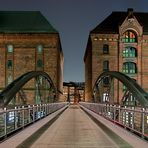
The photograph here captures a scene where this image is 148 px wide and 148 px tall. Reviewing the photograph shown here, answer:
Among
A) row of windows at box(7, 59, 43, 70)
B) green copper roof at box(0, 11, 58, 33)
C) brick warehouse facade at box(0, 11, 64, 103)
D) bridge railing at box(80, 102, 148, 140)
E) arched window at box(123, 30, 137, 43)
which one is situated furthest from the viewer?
green copper roof at box(0, 11, 58, 33)

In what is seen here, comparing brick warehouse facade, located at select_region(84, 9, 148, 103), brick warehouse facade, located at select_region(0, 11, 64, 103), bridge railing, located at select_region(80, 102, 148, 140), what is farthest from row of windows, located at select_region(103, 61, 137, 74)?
bridge railing, located at select_region(80, 102, 148, 140)

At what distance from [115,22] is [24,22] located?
70.7 ft

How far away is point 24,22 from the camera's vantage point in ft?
335

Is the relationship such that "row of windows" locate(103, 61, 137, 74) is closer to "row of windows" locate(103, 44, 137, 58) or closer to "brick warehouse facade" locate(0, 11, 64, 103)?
"row of windows" locate(103, 44, 137, 58)

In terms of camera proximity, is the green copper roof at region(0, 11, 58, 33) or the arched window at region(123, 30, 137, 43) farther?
the green copper roof at region(0, 11, 58, 33)

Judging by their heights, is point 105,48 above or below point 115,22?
below

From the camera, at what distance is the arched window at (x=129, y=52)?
92.8 meters

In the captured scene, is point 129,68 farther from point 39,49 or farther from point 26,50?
point 26,50

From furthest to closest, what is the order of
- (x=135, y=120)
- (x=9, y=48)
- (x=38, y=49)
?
(x=38, y=49) < (x=9, y=48) < (x=135, y=120)

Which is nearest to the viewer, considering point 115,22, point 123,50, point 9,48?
point 123,50

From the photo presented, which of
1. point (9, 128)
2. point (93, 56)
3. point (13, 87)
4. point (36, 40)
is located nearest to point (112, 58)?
point (93, 56)

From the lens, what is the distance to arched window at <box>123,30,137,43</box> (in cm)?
9319

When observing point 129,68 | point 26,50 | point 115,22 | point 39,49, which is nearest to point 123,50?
point 129,68

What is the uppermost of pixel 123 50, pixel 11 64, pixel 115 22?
pixel 115 22
